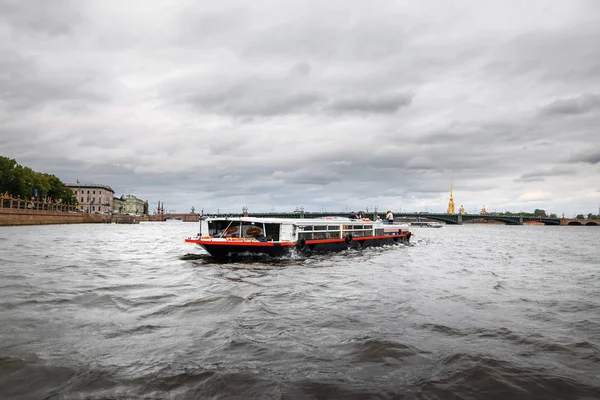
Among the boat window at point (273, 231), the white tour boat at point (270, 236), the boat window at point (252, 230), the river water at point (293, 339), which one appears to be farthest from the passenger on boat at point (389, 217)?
the river water at point (293, 339)

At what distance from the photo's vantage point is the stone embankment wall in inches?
3167

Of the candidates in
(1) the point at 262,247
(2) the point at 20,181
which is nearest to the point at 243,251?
(1) the point at 262,247

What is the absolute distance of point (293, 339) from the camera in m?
9.70

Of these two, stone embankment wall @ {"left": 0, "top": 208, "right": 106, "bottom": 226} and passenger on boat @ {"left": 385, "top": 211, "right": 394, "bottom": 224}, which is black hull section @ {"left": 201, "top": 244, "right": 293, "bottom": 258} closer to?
passenger on boat @ {"left": 385, "top": 211, "right": 394, "bottom": 224}

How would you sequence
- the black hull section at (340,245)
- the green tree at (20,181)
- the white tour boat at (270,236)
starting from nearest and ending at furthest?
the white tour boat at (270,236) < the black hull section at (340,245) < the green tree at (20,181)

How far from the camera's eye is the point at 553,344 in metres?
9.77

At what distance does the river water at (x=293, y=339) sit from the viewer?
695 cm

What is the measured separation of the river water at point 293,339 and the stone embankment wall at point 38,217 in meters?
75.3

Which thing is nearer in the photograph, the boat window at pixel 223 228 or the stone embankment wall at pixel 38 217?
the boat window at pixel 223 228

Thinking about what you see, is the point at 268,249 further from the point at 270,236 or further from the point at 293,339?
the point at 293,339

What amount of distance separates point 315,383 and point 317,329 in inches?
143

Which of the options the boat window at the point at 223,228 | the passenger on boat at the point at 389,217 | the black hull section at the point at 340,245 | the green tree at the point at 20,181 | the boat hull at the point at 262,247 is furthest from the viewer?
the green tree at the point at 20,181

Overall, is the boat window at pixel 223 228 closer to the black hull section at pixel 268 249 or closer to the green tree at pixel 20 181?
the black hull section at pixel 268 249

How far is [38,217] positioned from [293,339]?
106344mm
